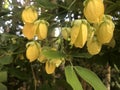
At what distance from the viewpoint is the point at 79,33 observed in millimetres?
734

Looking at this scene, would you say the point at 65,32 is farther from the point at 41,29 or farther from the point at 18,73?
the point at 18,73

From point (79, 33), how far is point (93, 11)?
57 mm

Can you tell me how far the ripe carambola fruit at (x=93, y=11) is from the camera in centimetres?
71

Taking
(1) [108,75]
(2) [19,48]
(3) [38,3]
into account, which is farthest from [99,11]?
(1) [108,75]

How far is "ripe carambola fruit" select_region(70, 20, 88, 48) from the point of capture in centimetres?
73

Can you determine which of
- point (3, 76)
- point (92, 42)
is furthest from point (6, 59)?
point (92, 42)

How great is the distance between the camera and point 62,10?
105 centimetres

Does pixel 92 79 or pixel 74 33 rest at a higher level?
pixel 74 33

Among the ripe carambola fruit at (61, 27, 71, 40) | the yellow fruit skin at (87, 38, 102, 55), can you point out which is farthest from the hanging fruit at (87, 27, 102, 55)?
the ripe carambola fruit at (61, 27, 71, 40)

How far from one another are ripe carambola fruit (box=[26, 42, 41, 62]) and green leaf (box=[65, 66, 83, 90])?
0.12 meters

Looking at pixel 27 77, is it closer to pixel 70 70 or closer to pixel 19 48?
pixel 19 48

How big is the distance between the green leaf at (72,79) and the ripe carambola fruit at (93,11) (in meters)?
0.12

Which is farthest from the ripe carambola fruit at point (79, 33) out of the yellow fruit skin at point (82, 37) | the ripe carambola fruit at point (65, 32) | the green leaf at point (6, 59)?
the green leaf at point (6, 59)

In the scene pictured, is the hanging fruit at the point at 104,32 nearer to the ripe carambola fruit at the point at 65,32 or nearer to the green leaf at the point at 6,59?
the ripe carambola fruit at the point at 65,32
